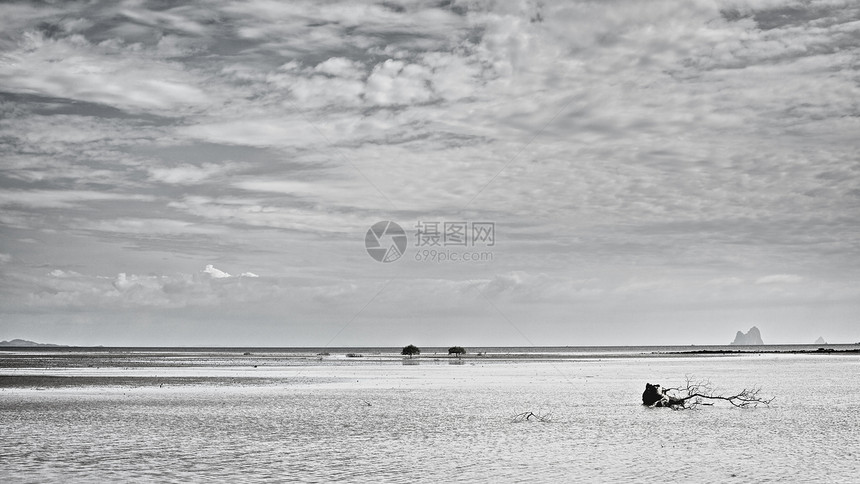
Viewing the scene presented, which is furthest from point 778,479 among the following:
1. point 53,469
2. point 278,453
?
point 53,469

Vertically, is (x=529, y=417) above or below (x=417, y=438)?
above

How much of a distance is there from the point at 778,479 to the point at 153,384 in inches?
1902

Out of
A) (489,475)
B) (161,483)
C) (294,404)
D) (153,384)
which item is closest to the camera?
(161,483)

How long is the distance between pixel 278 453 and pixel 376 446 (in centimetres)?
325

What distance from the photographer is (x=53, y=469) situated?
20938 millimetres

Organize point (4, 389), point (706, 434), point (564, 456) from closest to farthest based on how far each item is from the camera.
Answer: point (564, 456), point (706, 434), point (4, 389)

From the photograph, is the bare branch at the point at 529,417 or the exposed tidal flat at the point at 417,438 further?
the bare branch at the point at 529,417

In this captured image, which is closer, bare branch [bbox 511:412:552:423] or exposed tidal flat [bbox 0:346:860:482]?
exposed tidal flat [bbox 0:346:860:482]

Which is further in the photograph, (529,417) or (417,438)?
(529,417)

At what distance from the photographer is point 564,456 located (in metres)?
23.5

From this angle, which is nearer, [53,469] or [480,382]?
[53,469]

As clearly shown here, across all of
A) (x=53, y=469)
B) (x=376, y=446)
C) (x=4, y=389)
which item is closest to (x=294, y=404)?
(x=376, y=446)

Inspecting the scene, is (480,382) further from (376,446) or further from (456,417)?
(376,446)

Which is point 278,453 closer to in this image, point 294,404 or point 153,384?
point 294,404
